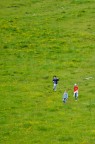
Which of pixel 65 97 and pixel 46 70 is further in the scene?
pixel 46 70

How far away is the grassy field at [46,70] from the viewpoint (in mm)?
34391

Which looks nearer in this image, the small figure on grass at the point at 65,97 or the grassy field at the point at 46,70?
the grassy field at the point at 46,70

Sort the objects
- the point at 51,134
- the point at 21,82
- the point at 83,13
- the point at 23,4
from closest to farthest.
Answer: the point at 51,134, the point at 21,82, the point at 83,13, the point at 23,4

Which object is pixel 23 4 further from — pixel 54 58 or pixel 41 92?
pixel 41 92

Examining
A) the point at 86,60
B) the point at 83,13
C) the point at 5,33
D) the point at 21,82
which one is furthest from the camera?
the point at 83,13

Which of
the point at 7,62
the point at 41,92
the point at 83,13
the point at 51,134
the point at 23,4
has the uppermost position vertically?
the point at 23,4

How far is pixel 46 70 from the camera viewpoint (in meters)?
52.4

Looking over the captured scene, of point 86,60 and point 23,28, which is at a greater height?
point 23,28

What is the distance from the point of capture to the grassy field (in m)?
34.4

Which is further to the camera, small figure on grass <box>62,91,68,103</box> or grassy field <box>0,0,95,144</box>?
small figure on grass <box>62,91,68,103</box>

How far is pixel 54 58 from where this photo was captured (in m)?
58.0

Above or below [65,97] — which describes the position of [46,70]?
above

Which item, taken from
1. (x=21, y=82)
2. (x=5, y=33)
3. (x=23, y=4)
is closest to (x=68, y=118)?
(x=21, y=82)

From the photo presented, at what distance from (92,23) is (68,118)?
41.3 meters
